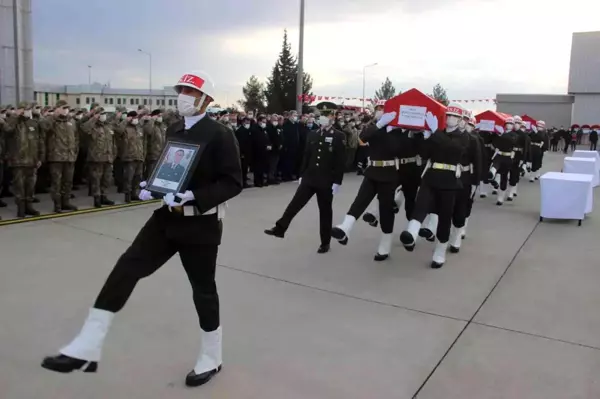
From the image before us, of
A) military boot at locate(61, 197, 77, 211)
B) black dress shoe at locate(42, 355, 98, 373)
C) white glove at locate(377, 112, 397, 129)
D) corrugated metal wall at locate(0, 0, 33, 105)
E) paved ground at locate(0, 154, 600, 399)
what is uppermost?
corrugated metal wall at locate(0, 0, 33, 105)

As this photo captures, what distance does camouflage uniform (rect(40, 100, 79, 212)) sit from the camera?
930 centimetres

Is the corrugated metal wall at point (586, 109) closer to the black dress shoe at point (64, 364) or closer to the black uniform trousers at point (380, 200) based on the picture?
the black uniform trousers at point (380, 200)

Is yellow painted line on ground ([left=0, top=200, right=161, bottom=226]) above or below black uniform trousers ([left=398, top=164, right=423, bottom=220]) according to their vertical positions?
below

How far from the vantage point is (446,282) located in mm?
6363

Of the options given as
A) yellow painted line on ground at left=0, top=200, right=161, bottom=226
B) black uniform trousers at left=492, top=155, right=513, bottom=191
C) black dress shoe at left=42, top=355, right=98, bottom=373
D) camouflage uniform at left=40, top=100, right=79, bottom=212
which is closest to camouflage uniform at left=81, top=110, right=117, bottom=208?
yellow painted line on ground at left=0, top=200, right=161, bottom=226

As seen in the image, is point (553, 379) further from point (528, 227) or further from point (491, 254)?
point (528, 227)

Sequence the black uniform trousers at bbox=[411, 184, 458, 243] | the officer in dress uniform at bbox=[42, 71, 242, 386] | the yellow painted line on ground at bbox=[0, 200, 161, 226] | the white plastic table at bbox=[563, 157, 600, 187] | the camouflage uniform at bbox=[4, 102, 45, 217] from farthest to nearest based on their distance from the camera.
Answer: the white plastic table at bbox=[563, 157, 600, 187]
the camouflage uniform at bbox=[4, 102, 45, 217]
the yellow painted line on ground at bbox=[0, 200, 161, 226]
the black uniform trousers at bbox=[411, 184, 458, 243]
the officer in dress uniform at bbox=[42, 71, 242, 386]

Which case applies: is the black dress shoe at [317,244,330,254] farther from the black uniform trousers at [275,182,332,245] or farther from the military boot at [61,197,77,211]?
the military boot at [61,197,77,211]

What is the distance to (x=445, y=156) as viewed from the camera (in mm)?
6887


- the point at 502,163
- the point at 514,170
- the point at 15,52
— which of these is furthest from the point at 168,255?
the point at 15,52

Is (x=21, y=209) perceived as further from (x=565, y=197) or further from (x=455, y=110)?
(x=565, y=197)

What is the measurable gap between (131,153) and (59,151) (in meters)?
1.54

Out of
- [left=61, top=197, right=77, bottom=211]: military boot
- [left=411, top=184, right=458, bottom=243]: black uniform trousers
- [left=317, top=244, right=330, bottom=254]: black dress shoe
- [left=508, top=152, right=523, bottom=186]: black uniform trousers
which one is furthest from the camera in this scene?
[left=508, top=152, right=523, bottom=186]: black uniform trousers

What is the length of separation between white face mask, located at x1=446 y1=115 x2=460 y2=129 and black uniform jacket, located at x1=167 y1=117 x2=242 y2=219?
3991 mm
